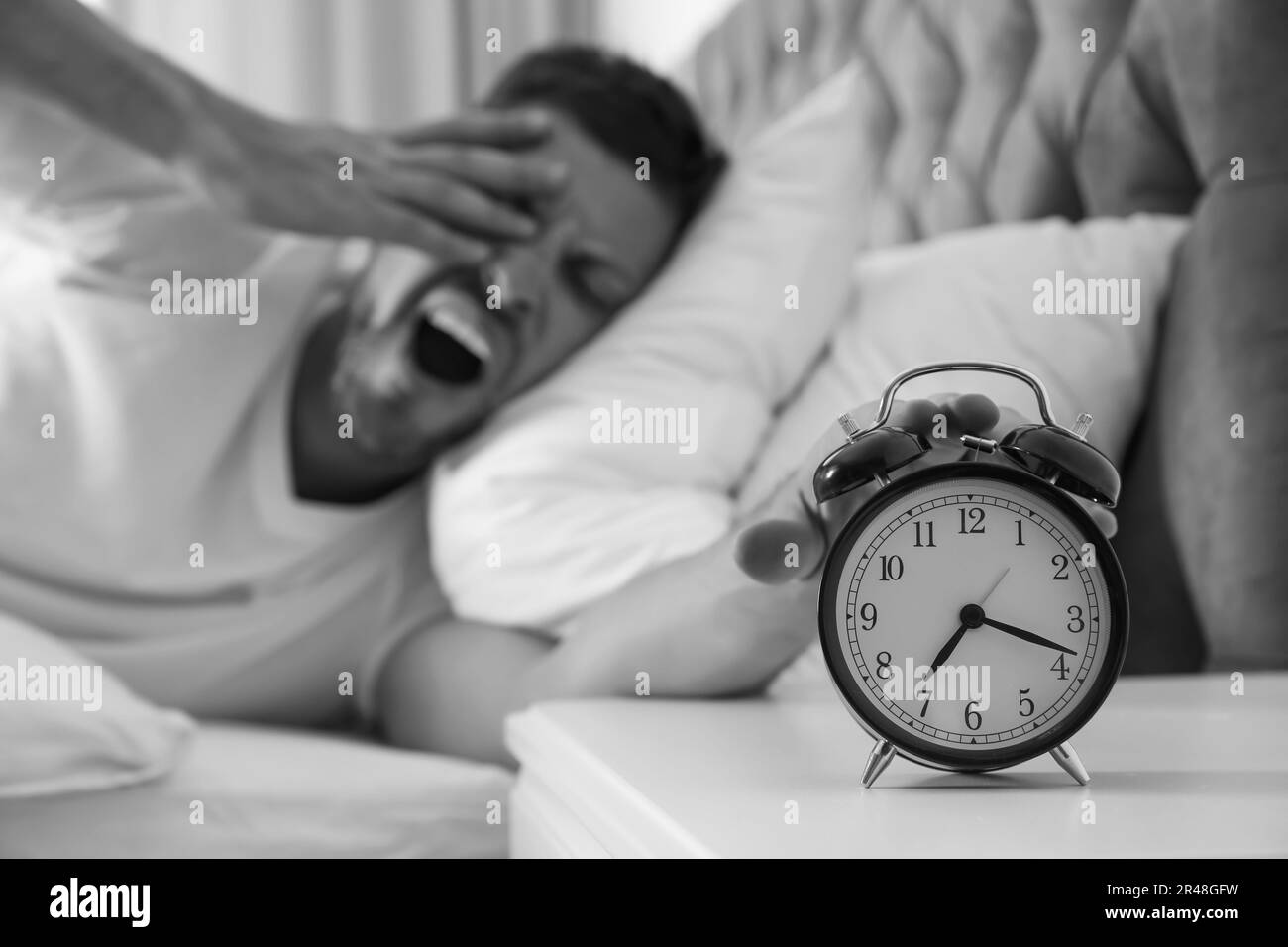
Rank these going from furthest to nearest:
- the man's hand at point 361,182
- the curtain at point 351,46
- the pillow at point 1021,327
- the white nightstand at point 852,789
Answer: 1. the curtain at point 351,46
2. the man's hand at point 361,182
3. the pillow at point 1021,327
4. the white nightstand at point 852,789

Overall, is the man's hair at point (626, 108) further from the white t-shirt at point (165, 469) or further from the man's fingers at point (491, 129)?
the white t-shirt at point (165, 469)

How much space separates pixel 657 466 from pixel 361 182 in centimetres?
48

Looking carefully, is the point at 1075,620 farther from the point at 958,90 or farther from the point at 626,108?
the point at 958,90

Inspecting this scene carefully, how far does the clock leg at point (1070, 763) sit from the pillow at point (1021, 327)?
48cm

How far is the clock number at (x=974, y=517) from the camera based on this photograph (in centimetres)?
53

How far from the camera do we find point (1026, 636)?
52 cm

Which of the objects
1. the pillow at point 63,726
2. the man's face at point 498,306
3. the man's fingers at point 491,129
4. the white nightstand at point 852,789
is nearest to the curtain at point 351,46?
the man's fingers at point 491,129

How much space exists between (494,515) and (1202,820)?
2.33ft

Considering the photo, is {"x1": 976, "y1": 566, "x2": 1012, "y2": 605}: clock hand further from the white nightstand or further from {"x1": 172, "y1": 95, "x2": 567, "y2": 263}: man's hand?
{"x1": 172, "y1": 95, "x2": 567, "y2": 263}: man's hand

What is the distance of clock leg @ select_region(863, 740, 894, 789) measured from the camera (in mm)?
518
